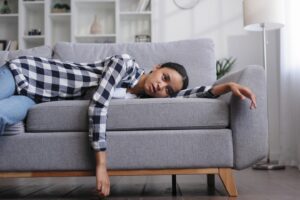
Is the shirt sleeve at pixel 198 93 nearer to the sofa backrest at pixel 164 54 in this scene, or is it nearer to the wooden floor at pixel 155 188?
the sofa backrest at pixel 164 54

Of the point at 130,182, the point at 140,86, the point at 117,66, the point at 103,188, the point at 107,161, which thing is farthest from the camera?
the point at 130,182

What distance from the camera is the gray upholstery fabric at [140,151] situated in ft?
5.41

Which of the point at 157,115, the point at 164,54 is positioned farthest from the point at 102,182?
the point at 164,54

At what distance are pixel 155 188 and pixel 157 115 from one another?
50cm

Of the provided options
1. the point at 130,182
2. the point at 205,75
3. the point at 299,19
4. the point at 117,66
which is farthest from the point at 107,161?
the point at 299,19

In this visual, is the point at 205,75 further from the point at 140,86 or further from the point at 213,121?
the point at 213,121

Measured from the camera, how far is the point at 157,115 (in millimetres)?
1676

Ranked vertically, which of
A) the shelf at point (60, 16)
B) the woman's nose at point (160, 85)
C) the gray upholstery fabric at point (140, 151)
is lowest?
the gray upholstery fabric at point (140, 151)

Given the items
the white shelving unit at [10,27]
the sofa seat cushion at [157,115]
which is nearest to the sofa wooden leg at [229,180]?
the sofa seat cushion at [157,115]

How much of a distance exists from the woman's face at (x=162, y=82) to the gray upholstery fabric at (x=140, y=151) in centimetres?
25

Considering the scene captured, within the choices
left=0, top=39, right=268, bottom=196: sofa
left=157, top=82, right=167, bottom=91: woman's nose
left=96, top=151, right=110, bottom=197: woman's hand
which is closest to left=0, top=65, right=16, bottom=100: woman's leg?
left=0, top=39, right=268, bottom=196: sofa

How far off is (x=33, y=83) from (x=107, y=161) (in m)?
0.55

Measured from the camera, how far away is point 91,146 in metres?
1.62

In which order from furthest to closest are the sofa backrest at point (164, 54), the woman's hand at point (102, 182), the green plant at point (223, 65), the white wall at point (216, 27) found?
the white wall at point (216, 27) → the green plant at point (223, 65) → the sofa backrest at point (164, 54) → the woman's hand at point (102, 182)
